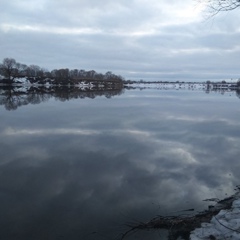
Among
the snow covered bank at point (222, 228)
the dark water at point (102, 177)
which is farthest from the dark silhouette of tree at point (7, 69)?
the snow covered bank at point (222, 228)

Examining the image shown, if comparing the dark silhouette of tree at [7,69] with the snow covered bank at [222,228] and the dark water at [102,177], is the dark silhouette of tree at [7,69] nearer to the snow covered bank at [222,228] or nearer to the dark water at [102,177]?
the dark water at [102,177]

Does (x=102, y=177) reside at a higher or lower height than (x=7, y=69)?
lower

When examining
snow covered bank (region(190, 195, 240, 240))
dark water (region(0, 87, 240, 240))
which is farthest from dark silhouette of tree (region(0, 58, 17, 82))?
snow covered bank (region(190, 195, 240, 240))

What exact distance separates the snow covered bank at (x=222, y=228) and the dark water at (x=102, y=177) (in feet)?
2.98

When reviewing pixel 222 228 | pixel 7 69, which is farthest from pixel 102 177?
pixel 7 69

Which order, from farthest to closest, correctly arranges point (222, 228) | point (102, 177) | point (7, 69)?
1. point (7, 69)
2. point (102, 177)
3. point (222, 228)

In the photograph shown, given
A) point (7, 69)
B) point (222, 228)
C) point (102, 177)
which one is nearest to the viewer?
point (222, 228)

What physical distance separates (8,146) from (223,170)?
9.08 m

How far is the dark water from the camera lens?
7324 millimetres

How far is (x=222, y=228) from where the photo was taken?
6.59 metres

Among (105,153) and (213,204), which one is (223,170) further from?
(105,153)

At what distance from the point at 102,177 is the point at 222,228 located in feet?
15.3

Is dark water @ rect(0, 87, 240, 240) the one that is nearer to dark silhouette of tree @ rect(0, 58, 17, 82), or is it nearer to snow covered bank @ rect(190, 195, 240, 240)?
snow covered bank @ rect(190, 195, 240, 240)

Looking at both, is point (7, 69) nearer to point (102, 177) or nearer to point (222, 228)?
point (102, 177)
